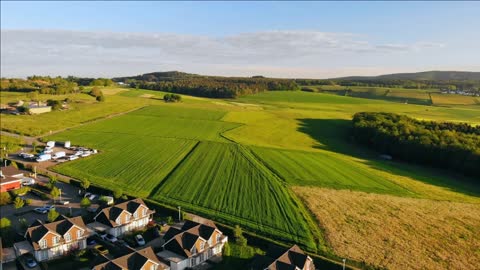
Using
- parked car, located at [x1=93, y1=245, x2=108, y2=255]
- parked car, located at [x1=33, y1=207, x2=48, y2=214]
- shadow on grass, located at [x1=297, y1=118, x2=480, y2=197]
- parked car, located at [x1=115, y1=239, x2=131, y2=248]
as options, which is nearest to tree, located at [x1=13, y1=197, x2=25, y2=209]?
parked car, located at [x1=33, y1=207, x2=48, y2=214]

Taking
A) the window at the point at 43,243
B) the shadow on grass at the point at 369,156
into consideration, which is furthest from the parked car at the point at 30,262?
the shadow on grass at the point at 369,156

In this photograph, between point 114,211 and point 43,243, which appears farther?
point 114,211

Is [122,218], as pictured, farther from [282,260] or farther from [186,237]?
[282,260]

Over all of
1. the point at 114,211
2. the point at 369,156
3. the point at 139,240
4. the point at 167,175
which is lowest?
the point at 139,240

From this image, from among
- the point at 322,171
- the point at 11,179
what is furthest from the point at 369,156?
the point at 11,179

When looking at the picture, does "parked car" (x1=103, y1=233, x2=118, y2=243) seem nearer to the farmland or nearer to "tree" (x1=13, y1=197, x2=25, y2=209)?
the farmland

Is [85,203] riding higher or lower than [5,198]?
higher

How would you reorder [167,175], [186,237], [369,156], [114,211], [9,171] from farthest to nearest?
[369,156], [167,175], [9,171], [114,211], [186,237]
